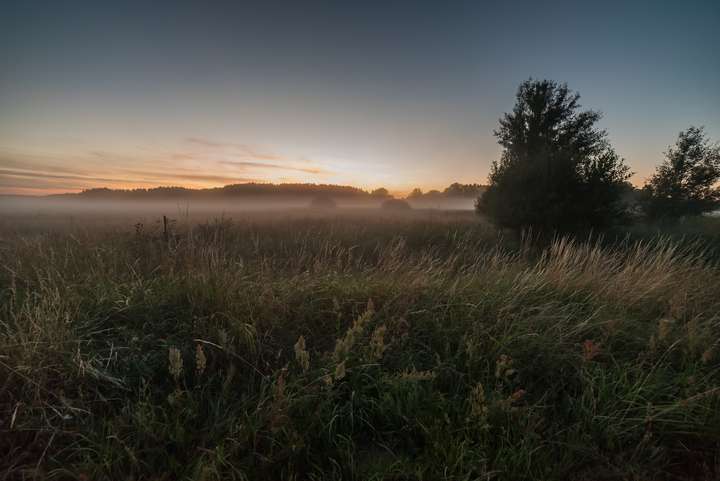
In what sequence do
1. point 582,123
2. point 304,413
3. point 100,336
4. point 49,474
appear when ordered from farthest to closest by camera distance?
point 582,123 → point 100,336 → point 304,413 → point 49,474

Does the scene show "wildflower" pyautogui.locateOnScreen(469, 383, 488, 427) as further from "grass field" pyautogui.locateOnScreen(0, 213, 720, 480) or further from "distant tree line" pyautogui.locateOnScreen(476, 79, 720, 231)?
"distant tree line" pyautogui.locateOnScreen(476, 79, 720, 231)

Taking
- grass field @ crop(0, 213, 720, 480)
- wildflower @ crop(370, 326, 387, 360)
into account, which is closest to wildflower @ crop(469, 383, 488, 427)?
grass field @ crop(0, 213, 720, 480)

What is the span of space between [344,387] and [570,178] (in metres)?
14.4

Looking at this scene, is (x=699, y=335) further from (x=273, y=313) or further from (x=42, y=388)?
(x=42, y=388)

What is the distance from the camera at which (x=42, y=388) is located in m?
1.96

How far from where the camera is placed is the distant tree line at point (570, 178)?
12086mm

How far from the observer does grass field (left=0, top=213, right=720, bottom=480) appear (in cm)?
168

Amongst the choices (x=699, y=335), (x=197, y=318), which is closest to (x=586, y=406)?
(x=699, y=335)

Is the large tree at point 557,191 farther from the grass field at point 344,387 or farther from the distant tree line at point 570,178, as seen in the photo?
the grass field at point 344,387

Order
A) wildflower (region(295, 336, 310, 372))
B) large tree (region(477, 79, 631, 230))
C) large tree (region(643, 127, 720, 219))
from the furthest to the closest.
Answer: large tree (region(643, 127, 720, 219)), large tree (region(477, 79, 631, 230)), wildflower (region(295, 336, 310, 372))

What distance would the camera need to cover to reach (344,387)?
85.2 inches

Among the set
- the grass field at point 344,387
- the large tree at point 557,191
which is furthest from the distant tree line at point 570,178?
the grass field at point 344,387

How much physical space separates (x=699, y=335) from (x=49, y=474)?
17.3 feet

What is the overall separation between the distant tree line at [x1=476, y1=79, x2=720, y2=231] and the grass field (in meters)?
9.92
